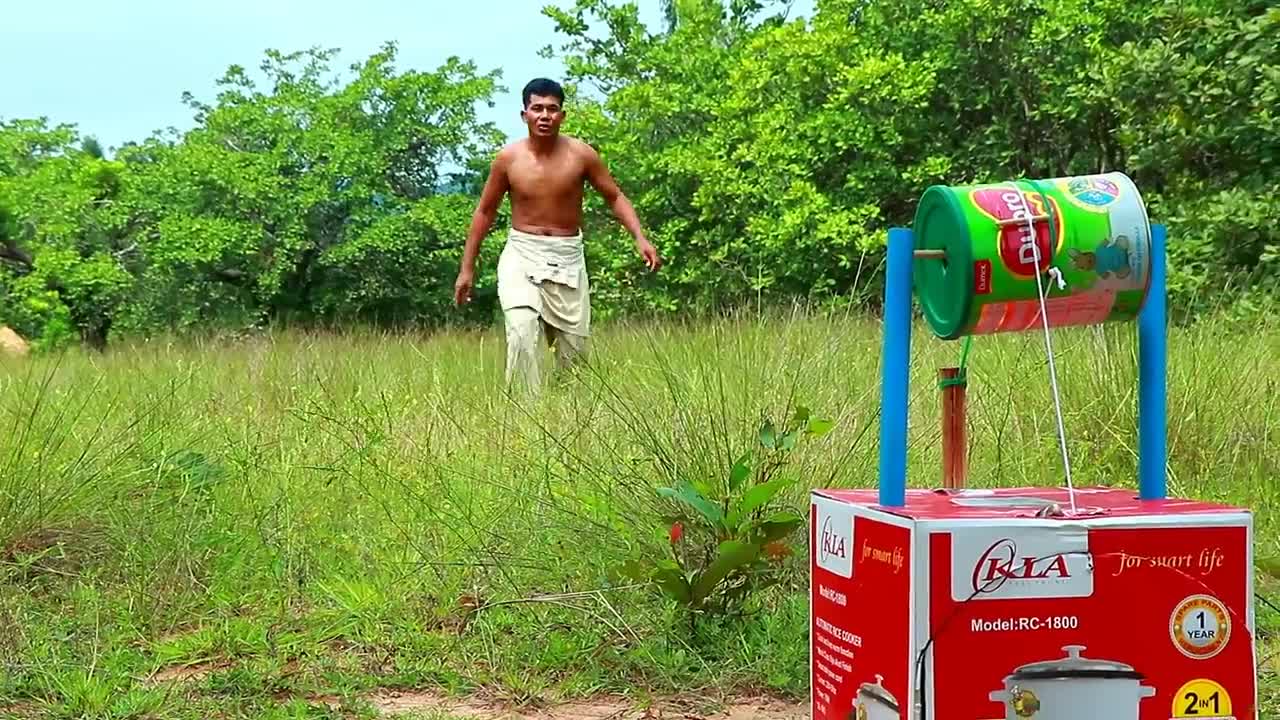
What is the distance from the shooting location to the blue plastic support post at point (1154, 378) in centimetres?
183

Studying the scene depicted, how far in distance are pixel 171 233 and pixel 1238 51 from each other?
16332 mm

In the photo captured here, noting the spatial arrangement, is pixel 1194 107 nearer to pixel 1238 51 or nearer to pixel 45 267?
pixel 1238 51

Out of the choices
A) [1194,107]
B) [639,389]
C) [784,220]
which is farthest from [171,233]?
[639,389]

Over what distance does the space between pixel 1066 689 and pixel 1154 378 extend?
0.55 metres

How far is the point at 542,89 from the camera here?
552cm

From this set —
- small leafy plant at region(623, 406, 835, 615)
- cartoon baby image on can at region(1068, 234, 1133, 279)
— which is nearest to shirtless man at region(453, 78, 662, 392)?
small leafy plant at region(623, 406, 835, 615)

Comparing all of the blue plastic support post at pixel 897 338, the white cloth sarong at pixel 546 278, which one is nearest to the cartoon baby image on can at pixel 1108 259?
the blue plastic support post at pixel 897 338

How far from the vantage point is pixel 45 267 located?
20.5 metres

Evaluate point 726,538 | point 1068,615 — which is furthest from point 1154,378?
point 726,538

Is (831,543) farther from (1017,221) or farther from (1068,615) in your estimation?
(1017,221)

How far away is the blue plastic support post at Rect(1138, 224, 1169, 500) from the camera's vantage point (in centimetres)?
183

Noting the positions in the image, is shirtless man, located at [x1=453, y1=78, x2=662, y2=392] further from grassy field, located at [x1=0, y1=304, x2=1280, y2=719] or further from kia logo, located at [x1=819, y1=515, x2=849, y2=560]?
kia logo, located at [x1=819, y1=515, x2=849, y2=560]

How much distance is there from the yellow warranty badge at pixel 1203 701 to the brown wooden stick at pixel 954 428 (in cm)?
59

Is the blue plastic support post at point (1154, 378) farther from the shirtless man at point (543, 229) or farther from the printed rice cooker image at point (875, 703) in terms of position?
the shirtless man at point (543, 229)
